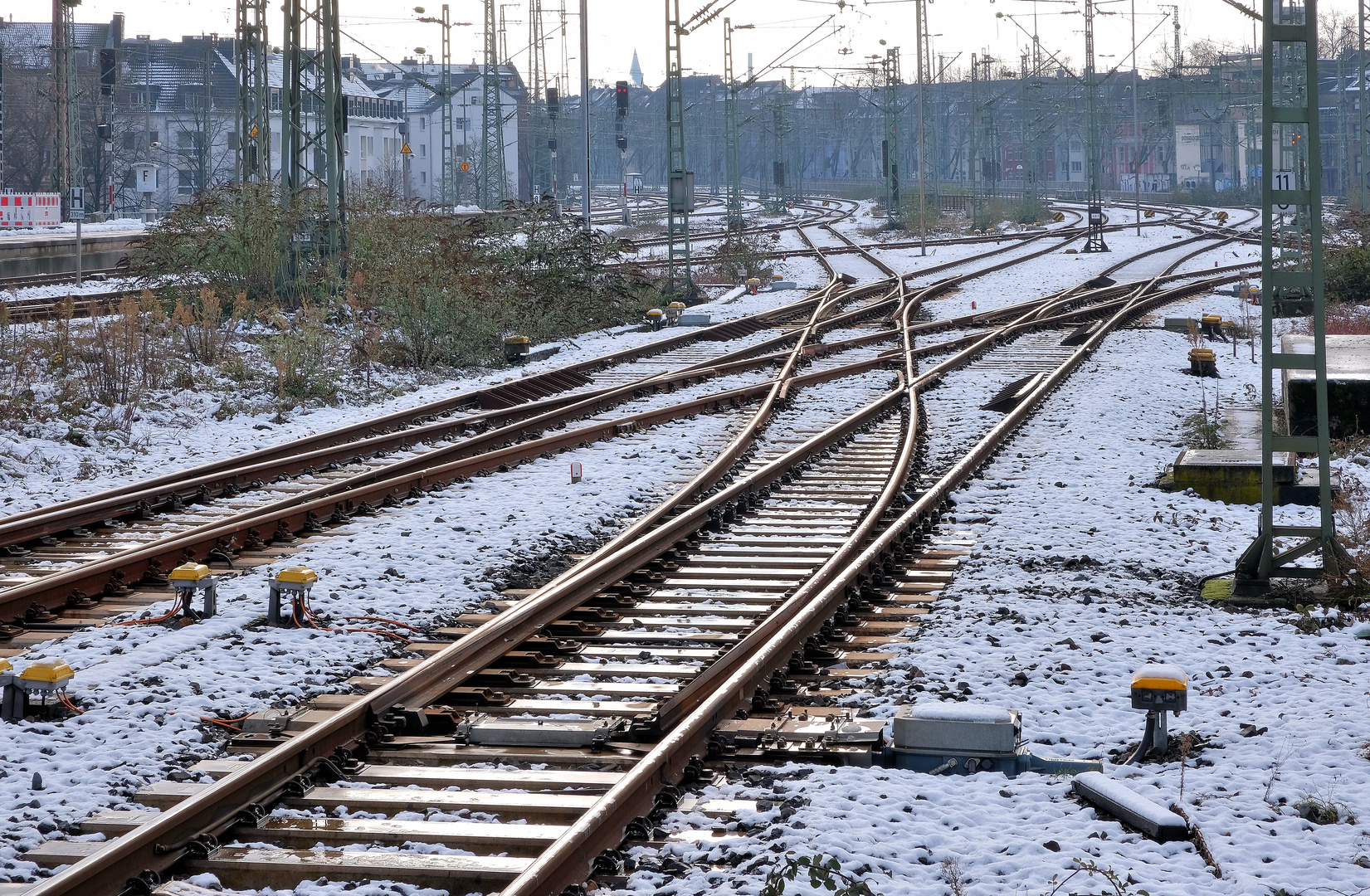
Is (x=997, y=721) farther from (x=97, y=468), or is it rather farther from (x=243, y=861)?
(x=97, y=468)

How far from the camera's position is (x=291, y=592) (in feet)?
28.5

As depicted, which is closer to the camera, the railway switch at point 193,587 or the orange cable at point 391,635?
the orange cable at point 391,635

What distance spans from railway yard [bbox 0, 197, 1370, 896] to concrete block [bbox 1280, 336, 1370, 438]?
1200 millimetres

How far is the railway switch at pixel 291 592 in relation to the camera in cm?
857

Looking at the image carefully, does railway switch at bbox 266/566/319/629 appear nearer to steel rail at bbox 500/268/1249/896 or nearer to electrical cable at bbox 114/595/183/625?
electrical cable at bbox 114/595/183/625

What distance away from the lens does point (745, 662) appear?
290 inches

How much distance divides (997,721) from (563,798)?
1.86m

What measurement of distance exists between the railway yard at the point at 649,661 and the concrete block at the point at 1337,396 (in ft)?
3.94

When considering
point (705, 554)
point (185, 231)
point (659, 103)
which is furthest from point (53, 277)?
point (659, 103)

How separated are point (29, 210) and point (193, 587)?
47.6m

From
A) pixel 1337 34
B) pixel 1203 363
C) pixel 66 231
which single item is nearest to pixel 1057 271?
pixel 1203 363

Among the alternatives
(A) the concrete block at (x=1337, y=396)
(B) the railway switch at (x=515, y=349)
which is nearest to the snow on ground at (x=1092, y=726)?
(A) the concrete block at (x=1337, y=396)

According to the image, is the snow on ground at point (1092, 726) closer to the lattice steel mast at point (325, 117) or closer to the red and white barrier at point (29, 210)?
the lattice steel mast at point (325, 117)

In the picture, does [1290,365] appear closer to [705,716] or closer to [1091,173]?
[705,716]
